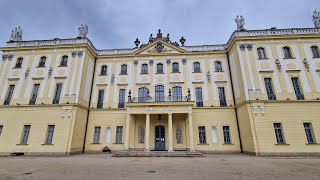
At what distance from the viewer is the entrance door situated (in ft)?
59.0

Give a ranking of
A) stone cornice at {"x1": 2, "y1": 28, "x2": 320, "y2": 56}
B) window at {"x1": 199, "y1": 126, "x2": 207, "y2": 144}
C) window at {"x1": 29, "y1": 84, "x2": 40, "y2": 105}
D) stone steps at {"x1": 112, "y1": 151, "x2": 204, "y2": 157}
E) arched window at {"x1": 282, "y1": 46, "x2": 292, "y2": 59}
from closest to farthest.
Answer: stone steps at {"x1": 112, "y1": 151, "x2": 204, "y2": 157}, arched window at {"x1": 282, "y1": 46, "x2": 292, "y2": 59}, window at {"x1": 199, "y1": 126, "x2": 207, "y2": 144}, window at {"x1": 29, "y1": 84, "x2": 40, "y2": 105}, stone cornice at {"x1": 2, "y1": 28, "x2": 320, "y2": 56}

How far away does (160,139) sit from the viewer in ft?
60.1

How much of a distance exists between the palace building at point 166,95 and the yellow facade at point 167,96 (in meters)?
0.10

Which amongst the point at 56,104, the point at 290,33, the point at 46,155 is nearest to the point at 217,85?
the point at 290,33

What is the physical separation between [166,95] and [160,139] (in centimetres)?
504

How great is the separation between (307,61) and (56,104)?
26.5 metres

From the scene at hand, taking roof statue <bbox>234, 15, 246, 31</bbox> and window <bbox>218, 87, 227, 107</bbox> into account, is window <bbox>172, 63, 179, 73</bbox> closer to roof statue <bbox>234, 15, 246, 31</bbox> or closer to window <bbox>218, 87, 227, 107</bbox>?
window <bbox>218, 87, 227, 107</bbox>

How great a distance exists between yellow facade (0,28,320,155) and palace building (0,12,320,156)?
10 cm

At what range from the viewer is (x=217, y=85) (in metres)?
19.3

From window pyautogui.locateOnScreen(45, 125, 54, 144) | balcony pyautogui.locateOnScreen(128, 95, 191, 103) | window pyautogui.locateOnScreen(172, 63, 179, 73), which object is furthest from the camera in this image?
window pyautogui.locateOnScreen(172, 63, 179, 73)

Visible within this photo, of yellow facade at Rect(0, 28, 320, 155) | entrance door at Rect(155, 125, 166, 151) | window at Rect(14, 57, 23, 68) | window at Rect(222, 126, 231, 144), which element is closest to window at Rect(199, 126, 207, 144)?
yellow facade at Rect(0, 28, 320, 155)

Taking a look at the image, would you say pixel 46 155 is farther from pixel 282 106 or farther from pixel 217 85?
pixel 282 106

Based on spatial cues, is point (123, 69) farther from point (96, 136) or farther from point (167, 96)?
point (96, 136)

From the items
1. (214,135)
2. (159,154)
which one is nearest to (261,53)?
(214,135)
